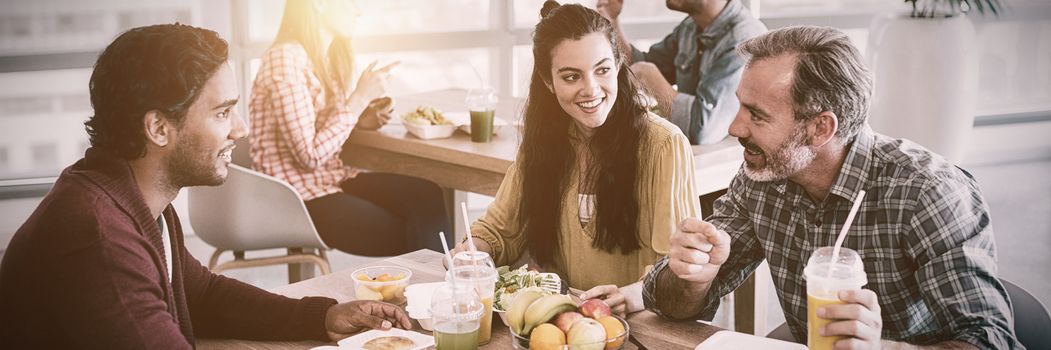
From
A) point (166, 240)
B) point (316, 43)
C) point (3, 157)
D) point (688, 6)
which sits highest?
point (688, 6)

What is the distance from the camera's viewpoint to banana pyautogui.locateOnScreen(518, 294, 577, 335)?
1667mm

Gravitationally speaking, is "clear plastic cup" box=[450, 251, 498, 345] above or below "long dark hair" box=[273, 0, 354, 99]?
below

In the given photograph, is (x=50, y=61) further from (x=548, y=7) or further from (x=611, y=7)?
(x=548, y=7)

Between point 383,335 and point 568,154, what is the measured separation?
2.84 feet

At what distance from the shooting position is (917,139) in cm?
438

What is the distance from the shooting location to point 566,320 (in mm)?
1655

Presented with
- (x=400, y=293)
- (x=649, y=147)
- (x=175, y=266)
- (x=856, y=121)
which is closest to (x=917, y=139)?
(x=649, y=147)

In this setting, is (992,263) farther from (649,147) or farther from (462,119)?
(462,119)

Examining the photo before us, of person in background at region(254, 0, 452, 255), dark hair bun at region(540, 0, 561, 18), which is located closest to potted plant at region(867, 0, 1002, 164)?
person in background at region(254, 0, 452, 255)

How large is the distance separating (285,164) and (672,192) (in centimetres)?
159

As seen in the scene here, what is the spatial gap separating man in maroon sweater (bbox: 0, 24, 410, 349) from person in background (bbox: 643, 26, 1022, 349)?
24.5 inches

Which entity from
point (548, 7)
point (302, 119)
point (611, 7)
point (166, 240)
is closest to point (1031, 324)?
point (548, 7)

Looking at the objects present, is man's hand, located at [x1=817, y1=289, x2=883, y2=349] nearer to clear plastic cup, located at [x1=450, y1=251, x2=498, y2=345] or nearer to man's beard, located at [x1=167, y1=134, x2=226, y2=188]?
clear plastic cup, located at [x1=450, y1=251, x2=498, y2=345]

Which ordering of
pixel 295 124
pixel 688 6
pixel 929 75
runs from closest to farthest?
pixel 295 124 < pixel 688 6 < pixel 929 75
